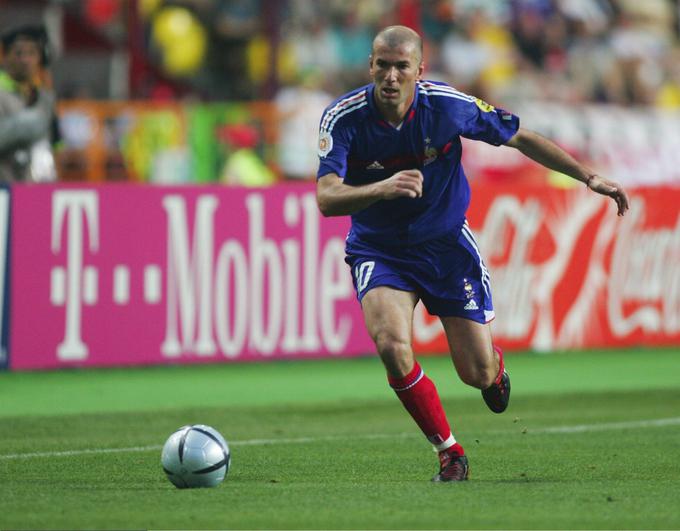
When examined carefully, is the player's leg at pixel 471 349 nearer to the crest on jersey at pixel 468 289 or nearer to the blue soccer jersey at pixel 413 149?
the crest on jersey at pixel 468 289

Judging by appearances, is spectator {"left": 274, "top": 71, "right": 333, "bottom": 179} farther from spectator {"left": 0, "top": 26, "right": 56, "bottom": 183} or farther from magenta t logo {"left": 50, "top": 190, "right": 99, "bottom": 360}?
spectator {"left": 0, "top": 26, "right": 56, "bottom": 183}

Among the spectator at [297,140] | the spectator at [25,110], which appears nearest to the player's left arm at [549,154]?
the spectator at [25,110]

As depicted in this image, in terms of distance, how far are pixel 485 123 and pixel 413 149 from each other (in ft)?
1.44

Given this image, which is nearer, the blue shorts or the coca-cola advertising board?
the blue shorts

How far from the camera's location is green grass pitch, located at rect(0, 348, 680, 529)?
22.3ft

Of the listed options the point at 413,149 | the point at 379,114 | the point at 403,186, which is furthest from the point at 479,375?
the point at 403,186

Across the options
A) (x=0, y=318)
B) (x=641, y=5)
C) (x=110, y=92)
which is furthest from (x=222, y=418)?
(x=641, y=5)

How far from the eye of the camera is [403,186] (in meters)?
7.45

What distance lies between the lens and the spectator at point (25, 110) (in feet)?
44.4

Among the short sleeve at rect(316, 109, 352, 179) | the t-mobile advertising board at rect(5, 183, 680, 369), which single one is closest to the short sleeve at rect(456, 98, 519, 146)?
the short sleeve at rect(316, 109, 352, 179)

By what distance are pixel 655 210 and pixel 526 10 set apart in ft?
33.4

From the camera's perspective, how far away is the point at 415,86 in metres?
8.32

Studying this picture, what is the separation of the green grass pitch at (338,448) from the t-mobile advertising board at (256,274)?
31 cm

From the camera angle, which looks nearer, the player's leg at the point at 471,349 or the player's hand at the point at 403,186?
the player's hand at the point at 403,186
